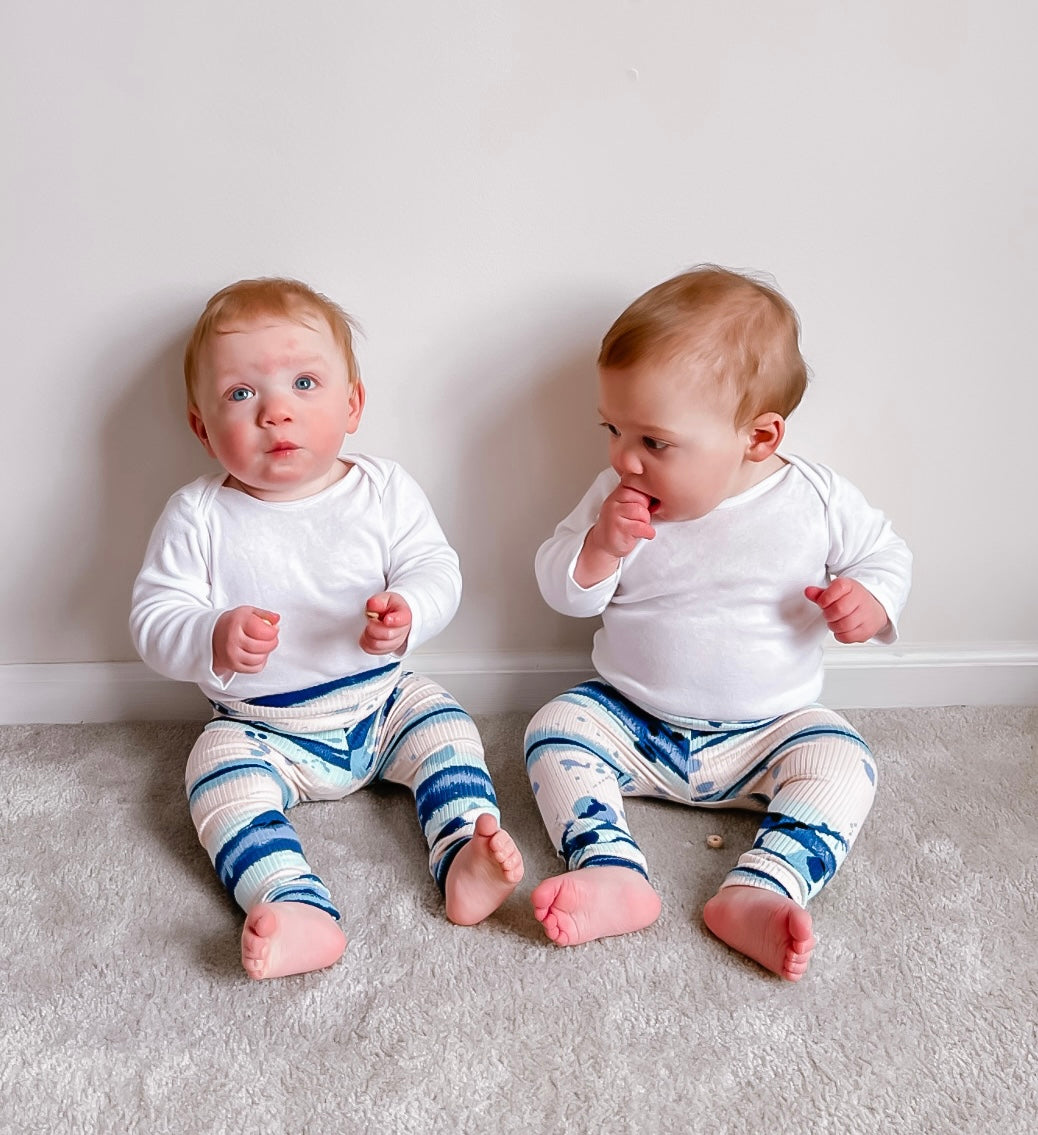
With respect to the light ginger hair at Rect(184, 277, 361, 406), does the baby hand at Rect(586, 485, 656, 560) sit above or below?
below

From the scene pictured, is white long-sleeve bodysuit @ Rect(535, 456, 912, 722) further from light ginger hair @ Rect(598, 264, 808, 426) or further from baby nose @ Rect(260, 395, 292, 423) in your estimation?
baby nose @ Rect(260, 395, 292, 423)

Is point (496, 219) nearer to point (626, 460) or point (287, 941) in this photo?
point (626, 460)

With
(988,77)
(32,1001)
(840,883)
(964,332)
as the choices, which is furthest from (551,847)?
(988,77)

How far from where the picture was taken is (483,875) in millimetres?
959

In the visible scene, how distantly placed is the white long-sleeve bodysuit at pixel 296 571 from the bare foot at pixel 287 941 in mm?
261

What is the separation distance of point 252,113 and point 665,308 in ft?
1.54

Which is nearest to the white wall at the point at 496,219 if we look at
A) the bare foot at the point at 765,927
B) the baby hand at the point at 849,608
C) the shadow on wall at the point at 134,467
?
the shadow on wall at the point at 134,467

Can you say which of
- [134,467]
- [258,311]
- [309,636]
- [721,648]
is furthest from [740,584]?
[134,467]

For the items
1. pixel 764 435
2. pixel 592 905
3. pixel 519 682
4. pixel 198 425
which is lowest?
pixel 519 682

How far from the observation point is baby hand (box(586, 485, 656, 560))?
1.04m

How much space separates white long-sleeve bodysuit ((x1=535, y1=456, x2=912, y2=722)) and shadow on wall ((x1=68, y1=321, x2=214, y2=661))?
1.46 feet

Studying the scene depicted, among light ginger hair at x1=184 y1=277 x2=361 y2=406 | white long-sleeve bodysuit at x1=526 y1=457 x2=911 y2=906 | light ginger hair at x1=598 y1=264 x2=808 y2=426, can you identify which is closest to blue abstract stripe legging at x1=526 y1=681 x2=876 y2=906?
white long-sleeve bodysuit at x1=526 y1=457 x2=911 y2=906

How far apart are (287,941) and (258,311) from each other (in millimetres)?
596

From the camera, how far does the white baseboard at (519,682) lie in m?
1.30
